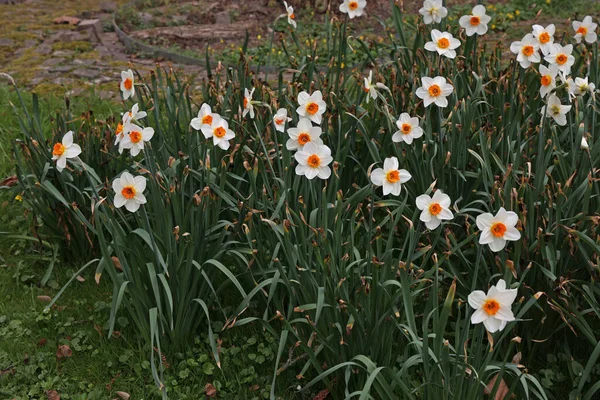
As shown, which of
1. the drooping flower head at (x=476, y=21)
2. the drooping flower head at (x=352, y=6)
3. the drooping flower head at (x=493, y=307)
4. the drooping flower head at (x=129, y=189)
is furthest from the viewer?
the drooping flower head at (x=352, y=6)

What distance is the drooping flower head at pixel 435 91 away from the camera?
266 centimetres

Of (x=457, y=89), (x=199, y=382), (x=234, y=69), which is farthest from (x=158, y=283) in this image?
(x=457, y=89)

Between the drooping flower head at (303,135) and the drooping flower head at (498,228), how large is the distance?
677mm

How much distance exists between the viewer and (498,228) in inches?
76.9

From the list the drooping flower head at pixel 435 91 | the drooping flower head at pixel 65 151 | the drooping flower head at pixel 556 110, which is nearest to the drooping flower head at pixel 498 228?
the drooping flower head at pixel 435 91

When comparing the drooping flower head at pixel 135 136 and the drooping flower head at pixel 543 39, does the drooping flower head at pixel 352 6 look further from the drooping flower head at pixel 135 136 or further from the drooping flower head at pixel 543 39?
the drooping flower head at pixel 135 136

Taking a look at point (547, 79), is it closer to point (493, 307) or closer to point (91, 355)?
point (493, 307)

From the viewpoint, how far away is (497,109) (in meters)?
3.17

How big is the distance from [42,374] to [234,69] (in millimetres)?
1541

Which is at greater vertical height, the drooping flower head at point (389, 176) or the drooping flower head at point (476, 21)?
the drooping flower head at point (476, 21)

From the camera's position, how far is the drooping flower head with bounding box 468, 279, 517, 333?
69.6 inches

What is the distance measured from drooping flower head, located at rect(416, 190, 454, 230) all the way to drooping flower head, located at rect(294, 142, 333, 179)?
1.07 feet

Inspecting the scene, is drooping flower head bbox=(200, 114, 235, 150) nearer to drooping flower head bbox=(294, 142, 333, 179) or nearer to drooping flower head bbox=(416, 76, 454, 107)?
drooping flower head bbox=(294, 142, 333, 179)

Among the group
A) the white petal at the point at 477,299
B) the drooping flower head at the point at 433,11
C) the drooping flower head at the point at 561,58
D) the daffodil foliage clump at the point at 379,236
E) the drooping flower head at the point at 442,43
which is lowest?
the daffodil foliage clump at the point at 379,236
